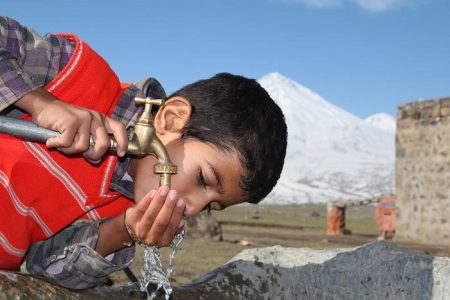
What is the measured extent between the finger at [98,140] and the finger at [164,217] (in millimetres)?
238

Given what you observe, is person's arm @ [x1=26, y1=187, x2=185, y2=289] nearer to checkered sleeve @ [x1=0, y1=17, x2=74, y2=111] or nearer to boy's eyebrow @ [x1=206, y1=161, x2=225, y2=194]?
boy's eyebrow @ [x1=206, y1=161, x2=225, y2=194]

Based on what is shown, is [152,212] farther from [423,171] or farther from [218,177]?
[423,171]

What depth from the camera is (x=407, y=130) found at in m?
14.8

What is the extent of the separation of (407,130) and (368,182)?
133 meters

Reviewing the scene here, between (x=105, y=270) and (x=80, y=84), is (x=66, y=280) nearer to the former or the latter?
(x=105, y=270)

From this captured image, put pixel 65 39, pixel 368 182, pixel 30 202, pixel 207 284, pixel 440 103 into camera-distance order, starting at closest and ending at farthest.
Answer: pixel 30 202
pixel 65 39
pixel 207 284
pixel 440 103
pixel 368 182

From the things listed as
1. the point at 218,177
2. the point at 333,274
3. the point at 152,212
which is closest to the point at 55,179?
the point at 152,212

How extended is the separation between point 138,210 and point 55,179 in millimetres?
356

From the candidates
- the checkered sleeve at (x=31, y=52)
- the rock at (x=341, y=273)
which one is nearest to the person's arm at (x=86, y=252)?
the checkered sleeve at (x=31, y=52)

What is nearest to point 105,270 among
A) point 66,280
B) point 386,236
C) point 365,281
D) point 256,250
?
point 66,280

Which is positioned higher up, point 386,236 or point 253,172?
point 253,172

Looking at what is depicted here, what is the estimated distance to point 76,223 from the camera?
95.1 inches

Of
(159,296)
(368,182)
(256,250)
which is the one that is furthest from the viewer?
(368,182)

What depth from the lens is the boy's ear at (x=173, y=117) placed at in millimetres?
2262
